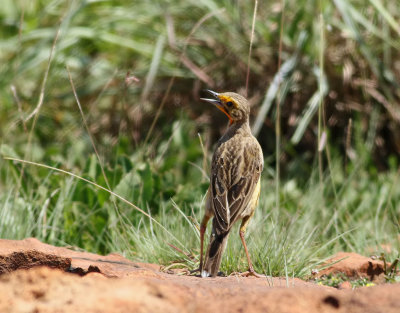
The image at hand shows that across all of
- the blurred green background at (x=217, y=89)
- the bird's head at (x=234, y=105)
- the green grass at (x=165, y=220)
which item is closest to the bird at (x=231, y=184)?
the bird's head at (x=234, y=105)

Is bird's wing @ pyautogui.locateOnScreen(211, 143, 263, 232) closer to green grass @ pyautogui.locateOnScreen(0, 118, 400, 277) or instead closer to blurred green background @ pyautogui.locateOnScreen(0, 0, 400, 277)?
green grass @ pyautogui.locateOnScreen(0, 118, 400, 277)

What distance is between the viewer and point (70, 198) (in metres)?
5.45

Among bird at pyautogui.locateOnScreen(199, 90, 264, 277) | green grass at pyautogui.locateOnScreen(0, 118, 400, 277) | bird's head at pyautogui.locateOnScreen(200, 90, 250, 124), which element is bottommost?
green grass at pyautogui.locateOnScreen(0, 118, 400, 277)

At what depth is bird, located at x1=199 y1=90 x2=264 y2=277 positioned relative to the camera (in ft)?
13.4

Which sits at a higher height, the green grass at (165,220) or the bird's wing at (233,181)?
the bird's wing at (233,181)

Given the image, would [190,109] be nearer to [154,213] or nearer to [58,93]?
[58,93]

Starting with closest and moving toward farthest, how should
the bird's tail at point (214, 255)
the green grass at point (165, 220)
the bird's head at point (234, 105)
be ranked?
the bird's tail at point (214, 255)
the green grass at point (165, 220)
the bird's head at point (234, 105)

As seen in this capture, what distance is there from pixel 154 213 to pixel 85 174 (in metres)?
0.71

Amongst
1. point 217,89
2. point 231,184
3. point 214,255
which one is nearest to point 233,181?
point 231,184

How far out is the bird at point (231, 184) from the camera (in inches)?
161

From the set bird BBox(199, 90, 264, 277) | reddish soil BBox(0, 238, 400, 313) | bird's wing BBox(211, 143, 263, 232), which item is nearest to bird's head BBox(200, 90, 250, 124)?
bird BBox(199, 90, 264, 277)

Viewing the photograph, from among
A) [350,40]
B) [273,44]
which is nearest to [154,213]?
[273,44]

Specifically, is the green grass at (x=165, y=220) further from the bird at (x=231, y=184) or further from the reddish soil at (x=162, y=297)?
the reddish soil at (x=162, y=297)

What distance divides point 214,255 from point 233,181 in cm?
68
